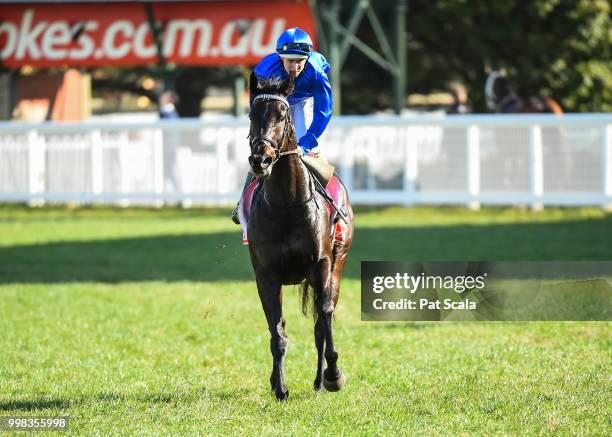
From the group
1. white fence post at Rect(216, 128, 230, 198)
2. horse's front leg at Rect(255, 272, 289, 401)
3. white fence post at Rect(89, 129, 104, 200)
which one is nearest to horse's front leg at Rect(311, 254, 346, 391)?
horse's front leg at Rect(255, 272, 289, 401)

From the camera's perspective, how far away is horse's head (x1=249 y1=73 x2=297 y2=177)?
673cm

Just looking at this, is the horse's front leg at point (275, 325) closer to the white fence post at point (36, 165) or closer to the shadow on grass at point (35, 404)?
the shadow on grass at point (35, 404)

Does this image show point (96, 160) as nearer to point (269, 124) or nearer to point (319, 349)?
point (319, 349)

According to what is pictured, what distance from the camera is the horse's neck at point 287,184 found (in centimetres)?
725

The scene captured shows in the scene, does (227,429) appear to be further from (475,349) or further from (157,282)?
(157,282)

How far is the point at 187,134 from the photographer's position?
22266mm

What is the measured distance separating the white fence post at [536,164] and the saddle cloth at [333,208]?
12.4m

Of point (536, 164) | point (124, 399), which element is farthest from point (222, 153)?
point (124, 399)

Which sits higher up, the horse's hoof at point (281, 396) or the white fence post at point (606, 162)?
the white fence post at point (606, 162)

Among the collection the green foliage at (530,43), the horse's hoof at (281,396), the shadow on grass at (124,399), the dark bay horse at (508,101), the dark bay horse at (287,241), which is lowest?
the shadow on grass at (124,399)

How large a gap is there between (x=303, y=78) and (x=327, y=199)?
84 cm

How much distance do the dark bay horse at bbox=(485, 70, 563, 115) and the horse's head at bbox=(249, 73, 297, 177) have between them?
15016 mm

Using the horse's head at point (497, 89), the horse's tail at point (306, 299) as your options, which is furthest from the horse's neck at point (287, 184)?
the horse's head at point (497, 89)

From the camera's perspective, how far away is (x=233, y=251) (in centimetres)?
1745
